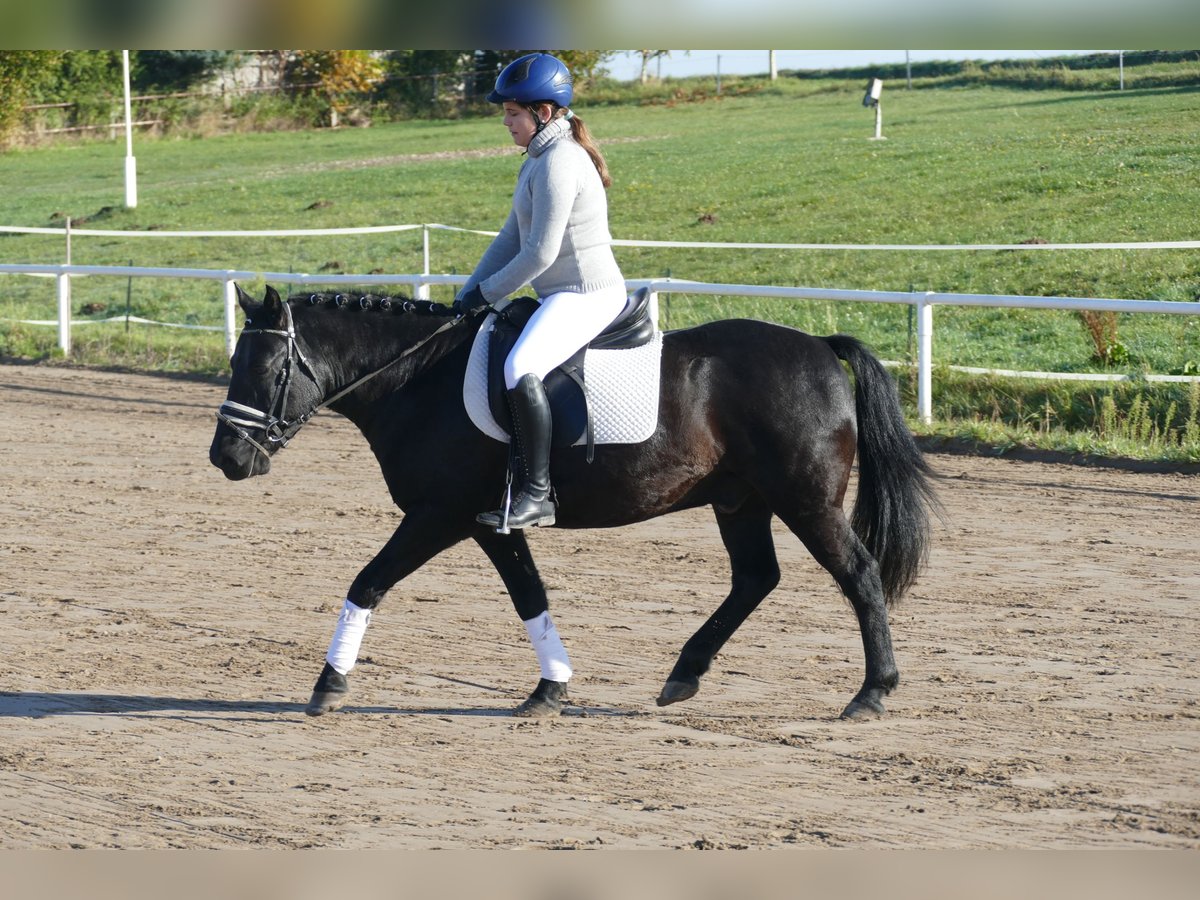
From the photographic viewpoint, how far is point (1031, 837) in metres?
4.34

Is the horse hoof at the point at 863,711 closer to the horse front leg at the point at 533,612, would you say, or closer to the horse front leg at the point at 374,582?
the horse front leg at the point at 533,612

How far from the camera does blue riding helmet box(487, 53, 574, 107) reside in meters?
5.54

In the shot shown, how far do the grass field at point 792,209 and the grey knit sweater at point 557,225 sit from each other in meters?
7.07

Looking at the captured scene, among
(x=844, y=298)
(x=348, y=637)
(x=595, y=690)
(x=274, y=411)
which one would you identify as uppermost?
(x=274, y=411)

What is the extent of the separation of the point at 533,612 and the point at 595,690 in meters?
0.51

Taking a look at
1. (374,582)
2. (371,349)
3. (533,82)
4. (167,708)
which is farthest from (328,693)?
(533,82)

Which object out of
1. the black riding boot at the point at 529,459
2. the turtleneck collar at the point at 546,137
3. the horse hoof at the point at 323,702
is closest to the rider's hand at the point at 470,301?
the black riding boot at the point at 529,459

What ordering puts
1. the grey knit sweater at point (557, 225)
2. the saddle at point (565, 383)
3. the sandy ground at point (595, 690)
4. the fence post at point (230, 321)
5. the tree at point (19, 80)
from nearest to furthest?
the sandy ground at point (595, 690) → the grey knit sweater at point (557, 225) → the saddle at point (565, 383) → the fence post at point (230, 321) → the tree at point (19, 80)

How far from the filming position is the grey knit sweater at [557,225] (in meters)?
5.53

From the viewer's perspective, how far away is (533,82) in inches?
218

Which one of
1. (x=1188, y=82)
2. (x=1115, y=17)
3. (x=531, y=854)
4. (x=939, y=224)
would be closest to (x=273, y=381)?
(x=531, y=854)

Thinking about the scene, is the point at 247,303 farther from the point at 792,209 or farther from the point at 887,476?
the point at 792,209

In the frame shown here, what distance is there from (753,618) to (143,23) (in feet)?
19.0

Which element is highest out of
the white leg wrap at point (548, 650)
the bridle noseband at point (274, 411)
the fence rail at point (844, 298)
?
the bridle noseband at point (274, 411)
